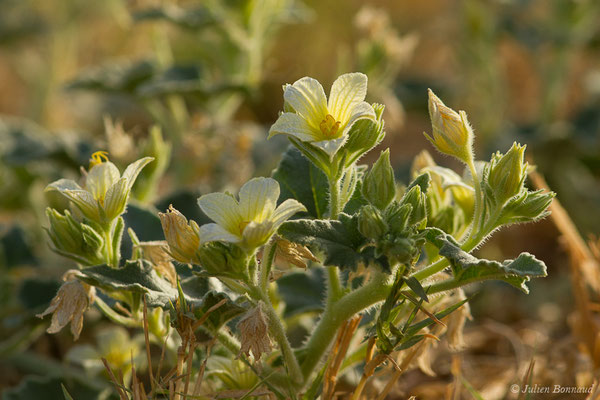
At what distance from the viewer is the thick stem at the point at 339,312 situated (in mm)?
1209

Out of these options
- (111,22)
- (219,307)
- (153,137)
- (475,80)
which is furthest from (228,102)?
(111,22)

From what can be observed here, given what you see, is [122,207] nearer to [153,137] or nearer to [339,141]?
[339,141]

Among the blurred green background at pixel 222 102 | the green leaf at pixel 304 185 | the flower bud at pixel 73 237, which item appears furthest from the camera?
the blurred green background at pixel 222 102

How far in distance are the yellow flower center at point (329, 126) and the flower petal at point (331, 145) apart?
4cm

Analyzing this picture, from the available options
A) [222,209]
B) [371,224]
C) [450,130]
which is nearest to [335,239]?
[371,224]

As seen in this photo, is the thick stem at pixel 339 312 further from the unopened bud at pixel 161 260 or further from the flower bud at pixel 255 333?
the unopened bud at pixel 161 260

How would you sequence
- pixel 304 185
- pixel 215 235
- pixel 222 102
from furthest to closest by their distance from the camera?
pixel 222 102, pixel 304 185, pixel 215 235

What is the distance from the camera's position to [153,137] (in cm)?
185

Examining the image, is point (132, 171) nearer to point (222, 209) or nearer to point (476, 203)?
point (222, 209)

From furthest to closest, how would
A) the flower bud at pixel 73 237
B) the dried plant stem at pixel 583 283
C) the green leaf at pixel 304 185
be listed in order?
1. the dried plant stem at pixel 583 283
2. the green leaf at pixel 304 185
3. the flower bud at pixel 73 237

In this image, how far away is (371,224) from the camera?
1079 millimetres

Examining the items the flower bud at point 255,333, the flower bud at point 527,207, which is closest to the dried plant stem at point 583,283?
the flower bud at point 527,207

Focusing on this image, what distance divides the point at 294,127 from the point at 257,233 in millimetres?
194

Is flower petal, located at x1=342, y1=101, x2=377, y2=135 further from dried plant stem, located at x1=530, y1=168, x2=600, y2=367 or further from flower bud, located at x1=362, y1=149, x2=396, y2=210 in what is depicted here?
dried plant stem, located at x1=530, y1=168, x2=600, y2=367
